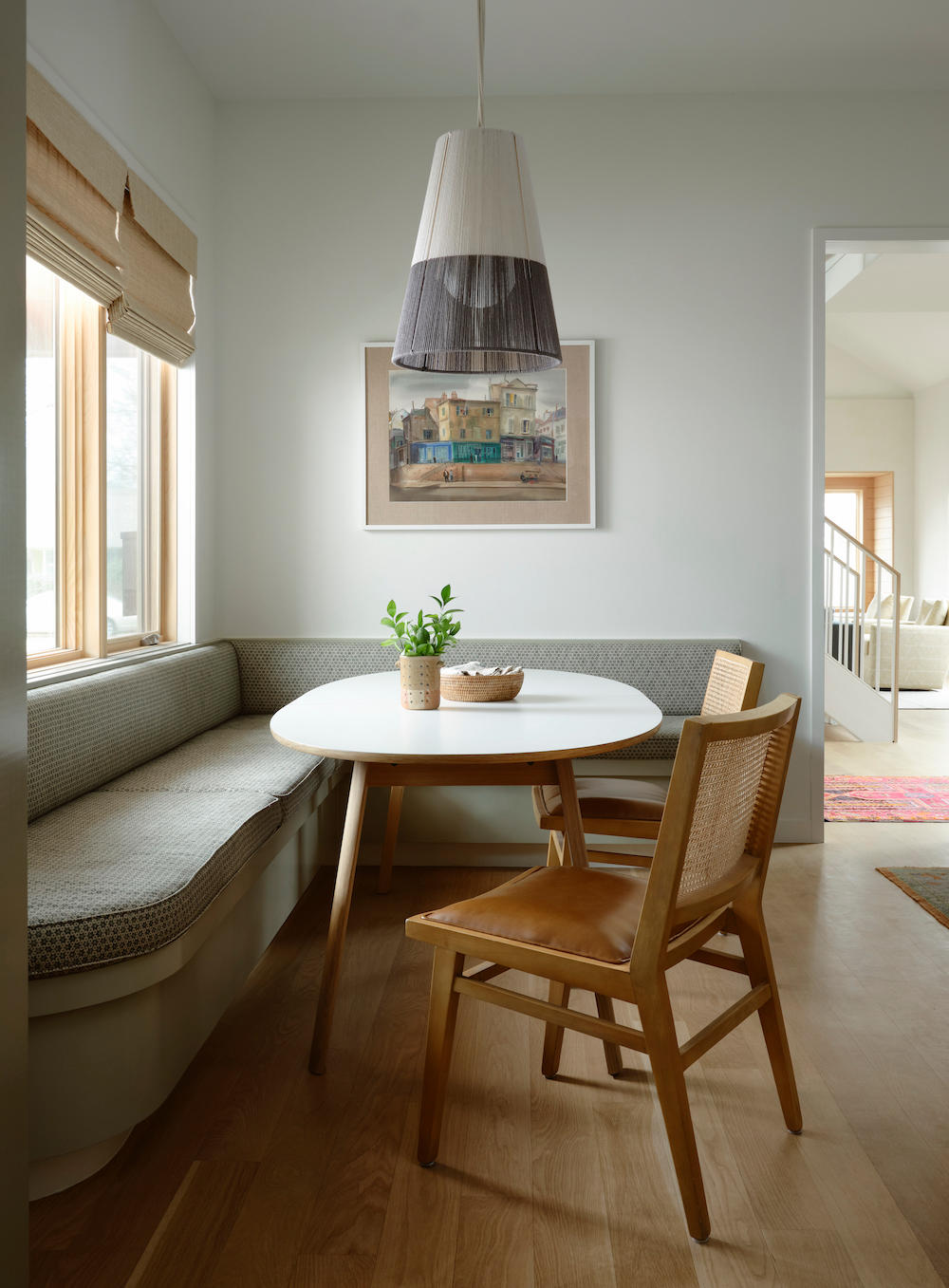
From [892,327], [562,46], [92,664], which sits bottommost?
[92,664]

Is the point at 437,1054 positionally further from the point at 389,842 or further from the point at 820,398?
the point at 820,398

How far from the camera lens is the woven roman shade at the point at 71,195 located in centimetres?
233

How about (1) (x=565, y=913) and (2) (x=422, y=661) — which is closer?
(1) (x=565, y=913)

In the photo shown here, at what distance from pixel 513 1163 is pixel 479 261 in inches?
71.7

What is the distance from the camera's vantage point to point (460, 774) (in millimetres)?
1989

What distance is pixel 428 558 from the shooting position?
12.6 feet

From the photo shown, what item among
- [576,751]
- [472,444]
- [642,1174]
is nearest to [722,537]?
[472,444]

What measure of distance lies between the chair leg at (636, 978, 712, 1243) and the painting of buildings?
2.60 meters

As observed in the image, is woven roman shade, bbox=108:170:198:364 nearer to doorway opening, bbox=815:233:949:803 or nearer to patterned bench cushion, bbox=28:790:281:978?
patterned bench cushion, bbox=28:790:281:978

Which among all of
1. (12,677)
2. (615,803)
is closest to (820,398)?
(615,803)

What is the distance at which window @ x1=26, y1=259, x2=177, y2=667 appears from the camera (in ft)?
8.63

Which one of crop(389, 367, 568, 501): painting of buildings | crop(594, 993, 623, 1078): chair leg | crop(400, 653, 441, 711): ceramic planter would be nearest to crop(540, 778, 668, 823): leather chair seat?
crop(400, 653, 441, 711): ceramic planter

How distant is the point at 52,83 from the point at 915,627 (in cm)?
835

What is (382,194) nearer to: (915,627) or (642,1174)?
(642,1174)
